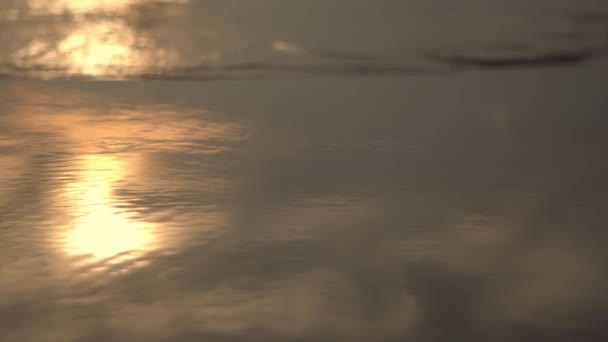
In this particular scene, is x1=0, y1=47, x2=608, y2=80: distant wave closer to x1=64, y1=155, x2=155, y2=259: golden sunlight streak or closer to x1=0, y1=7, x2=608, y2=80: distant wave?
x1=0, y1=7, x2=608, y2=80: distant wave

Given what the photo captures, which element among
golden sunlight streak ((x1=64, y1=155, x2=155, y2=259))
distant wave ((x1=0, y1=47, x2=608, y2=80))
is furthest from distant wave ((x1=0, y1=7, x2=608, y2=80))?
golden sunlight streak ((x1=64, y1=155, x2=155, y2=259))

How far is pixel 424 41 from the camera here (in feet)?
7.18

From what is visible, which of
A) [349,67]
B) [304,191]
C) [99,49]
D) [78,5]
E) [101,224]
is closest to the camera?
[101,224]

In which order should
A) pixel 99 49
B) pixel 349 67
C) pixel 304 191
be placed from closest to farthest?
1. pixel 304 191
2. pixel 349 67
3. pixel 99 49

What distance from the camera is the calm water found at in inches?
31.9

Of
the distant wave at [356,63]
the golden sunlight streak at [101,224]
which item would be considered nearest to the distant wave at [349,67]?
the distant wave at [356,63]

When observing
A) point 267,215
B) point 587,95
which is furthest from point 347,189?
point 587,95

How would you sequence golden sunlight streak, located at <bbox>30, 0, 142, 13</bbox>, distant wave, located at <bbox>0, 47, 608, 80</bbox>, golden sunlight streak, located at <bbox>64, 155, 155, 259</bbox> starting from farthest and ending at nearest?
1. golden sunlight streak, located at <bbox>30, 0, 142, 13</bbox>
2. distant wave, located at <bbox>0, 47, 608, 80</bbox>
3. golden sunlight streak, located at <bbox>64, 155, 155, 259</bbox>

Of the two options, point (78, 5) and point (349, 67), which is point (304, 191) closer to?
point (349, 67)

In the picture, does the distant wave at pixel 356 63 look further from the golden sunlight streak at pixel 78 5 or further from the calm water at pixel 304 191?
the golden sunlight streak at pixel 78 5

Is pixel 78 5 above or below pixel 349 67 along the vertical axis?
above

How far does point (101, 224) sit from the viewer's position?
3.27ft

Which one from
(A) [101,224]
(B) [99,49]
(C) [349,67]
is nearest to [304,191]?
(A) [101,224]

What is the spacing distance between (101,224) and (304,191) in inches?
10.3
